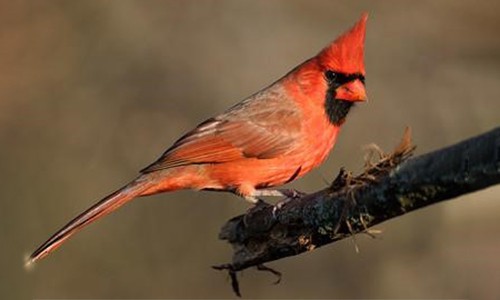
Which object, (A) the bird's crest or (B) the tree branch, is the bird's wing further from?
(B) the tree branch

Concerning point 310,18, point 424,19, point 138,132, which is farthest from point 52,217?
point 424,19

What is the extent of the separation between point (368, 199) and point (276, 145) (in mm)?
1828

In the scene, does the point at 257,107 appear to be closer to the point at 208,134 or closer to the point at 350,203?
the point at 208,134

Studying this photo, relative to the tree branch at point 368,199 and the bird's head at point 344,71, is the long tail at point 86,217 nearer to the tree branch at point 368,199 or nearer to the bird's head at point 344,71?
the tree branch at point 368,199

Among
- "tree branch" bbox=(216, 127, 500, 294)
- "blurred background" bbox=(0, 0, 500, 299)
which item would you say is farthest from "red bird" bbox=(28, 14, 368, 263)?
"blurred background" bbox=(0, 0, 500, 299)

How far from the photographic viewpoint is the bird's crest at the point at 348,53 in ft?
15.1

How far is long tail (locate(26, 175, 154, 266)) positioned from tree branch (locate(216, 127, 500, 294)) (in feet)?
2.29

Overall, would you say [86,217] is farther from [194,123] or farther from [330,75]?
[194,123]

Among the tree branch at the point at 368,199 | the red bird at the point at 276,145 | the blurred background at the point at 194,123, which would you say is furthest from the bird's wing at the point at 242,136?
the blurred background at the point at 194,123

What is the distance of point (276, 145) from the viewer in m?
4.90

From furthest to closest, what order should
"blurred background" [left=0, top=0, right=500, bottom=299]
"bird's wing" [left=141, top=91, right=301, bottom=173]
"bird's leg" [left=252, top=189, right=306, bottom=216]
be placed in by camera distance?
1. "blurred background" [left=0, top=0, right=500, bottom=299]
2. "bird's wing" [left=141, top=91, right=301, bottom=173]
3. "bird's leg" [left=252, top=189, right=306, bottom=216]

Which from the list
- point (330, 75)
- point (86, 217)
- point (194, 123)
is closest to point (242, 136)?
point (330, 75)

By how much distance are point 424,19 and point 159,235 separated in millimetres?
2578

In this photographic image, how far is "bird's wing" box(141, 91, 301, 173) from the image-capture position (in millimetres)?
4918
